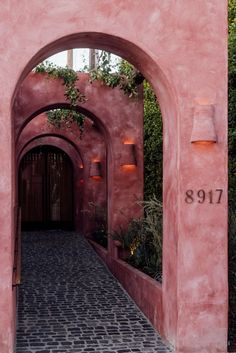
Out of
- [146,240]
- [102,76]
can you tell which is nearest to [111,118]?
[102,76]

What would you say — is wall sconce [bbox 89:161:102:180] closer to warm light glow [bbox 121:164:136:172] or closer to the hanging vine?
the hanging vine

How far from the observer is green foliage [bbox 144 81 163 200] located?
12414mm

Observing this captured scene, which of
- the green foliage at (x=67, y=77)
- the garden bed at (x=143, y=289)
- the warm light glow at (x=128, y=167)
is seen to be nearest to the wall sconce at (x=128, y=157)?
the warm light glow at (x=128, y=167)

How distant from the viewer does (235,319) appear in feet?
21.8

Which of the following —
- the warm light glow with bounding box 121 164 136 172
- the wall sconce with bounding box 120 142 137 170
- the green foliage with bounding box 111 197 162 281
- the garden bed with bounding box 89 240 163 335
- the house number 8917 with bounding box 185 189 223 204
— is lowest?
the garden bed with bounding box 89 240 163 335

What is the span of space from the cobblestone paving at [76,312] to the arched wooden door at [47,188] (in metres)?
7.84

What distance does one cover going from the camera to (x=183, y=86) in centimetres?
553

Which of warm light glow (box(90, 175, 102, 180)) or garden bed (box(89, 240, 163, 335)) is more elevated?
warm light glow (box(90, 175, 102, 180))

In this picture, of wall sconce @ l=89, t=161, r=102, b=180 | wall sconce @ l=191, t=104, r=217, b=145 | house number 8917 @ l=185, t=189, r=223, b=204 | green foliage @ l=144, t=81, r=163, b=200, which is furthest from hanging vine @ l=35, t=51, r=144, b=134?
house number 8917 @ l=185, t=189, r=223, b=204

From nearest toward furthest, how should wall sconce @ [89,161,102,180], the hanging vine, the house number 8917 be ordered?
the house number 8917, the hanging vine, wall sconce @ [89,161,102,180]

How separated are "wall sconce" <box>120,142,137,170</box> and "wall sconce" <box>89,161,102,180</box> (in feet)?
14.1

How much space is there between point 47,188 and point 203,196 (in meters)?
13.9

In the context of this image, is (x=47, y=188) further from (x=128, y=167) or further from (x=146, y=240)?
(x=146, y=240)

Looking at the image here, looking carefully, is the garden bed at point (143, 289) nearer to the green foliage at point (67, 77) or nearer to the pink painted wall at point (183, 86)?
the pink painted wall at point (183, 86)
